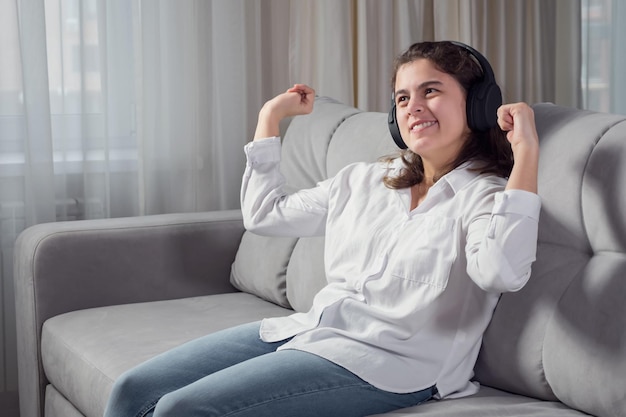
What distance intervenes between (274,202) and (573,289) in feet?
2.21

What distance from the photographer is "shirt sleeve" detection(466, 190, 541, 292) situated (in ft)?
4.52

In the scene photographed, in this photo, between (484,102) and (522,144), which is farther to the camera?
(484,102)

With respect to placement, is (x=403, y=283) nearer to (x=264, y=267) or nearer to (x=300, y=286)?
(x=300, y=286)

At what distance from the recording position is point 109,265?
92.7 inches

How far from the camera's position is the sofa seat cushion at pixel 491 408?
4.68ft

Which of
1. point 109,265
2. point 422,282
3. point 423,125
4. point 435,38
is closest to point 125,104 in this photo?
point 109,265

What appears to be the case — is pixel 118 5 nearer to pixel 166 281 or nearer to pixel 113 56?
pixel 113 56

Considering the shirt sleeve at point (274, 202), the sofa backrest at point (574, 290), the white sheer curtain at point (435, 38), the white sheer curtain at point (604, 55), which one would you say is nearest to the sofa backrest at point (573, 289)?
the sofa backrest at point (574, 290)

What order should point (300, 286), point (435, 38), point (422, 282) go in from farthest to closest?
point (435, 38) < point (300, 286) < point (422, 282)

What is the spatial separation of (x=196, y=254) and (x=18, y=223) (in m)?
0.55

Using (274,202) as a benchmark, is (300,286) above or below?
below

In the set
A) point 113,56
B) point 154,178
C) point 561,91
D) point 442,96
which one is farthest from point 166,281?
point 561,91

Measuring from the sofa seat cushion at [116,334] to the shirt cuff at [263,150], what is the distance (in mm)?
424

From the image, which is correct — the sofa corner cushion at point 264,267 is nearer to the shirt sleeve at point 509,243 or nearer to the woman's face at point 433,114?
the woman's face at point 433,114
